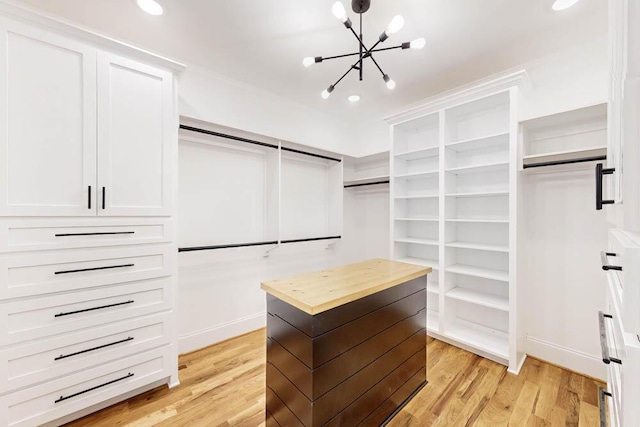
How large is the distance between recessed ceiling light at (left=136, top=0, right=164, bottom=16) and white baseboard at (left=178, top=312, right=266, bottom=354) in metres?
2.75

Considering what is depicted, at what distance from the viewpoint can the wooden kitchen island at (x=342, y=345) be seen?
52.6 inches

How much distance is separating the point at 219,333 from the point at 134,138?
2065mm

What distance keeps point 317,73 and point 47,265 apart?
2.66 meters

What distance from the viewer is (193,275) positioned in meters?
2.69

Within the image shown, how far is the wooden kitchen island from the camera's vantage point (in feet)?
4.39

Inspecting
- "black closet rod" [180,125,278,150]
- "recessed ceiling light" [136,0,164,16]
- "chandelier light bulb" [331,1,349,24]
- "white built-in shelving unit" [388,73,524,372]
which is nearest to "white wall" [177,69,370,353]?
"black closet rod" [180,125,278,150]

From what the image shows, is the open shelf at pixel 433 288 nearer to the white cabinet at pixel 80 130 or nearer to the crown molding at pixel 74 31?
the white cabinet at pixel 80 130

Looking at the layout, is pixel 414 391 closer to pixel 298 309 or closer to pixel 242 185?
pixel 298 309

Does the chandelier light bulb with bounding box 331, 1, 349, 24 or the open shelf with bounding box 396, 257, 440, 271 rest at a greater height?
the chandelier light bulb with bounding box 331, 1, 349, 24

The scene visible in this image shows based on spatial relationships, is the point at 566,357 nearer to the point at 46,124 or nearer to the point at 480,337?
the point at 480,337

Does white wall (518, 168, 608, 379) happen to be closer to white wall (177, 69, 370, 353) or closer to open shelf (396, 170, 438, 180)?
open shelf (396, 170, 438, 180)

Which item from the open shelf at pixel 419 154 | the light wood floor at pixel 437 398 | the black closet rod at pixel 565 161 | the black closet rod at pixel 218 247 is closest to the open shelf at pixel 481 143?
the open shelf at pixel 419 154

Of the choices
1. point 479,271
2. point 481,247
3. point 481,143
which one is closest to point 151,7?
point 481,143

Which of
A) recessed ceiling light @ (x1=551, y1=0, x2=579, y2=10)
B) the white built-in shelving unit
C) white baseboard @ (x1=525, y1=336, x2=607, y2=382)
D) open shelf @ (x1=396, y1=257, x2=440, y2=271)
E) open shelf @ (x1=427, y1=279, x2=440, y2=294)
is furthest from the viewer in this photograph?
open shelf @ (x1=396, y1=257, x2=440, y2=271)
